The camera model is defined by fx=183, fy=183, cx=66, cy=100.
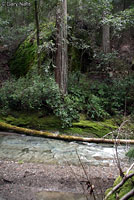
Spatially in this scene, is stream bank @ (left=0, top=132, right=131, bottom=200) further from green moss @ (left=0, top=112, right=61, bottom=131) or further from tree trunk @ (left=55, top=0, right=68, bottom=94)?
tree trunk @ (left=55, top=0, right=68, bottom=94)

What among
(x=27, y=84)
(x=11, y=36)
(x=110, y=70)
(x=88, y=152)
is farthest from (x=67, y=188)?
(x=11, y=36)

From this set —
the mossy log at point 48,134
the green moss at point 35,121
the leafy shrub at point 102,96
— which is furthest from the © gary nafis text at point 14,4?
the mossy log at point 48,134

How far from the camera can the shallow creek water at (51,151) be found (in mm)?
5316

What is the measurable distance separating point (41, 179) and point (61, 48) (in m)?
7.05

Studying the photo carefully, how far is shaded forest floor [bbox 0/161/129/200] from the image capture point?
341 centimetres

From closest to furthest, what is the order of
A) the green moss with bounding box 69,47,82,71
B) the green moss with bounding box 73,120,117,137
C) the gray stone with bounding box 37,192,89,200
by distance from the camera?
the gray stone with bounding box 37,192,89,200, the green moss with bounding box 73,120,117,137, the green moss with bounding box 69,47,82,71

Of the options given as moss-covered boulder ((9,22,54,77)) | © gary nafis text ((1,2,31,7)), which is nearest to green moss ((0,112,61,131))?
moss-covered boulder ((9,22,54,77))

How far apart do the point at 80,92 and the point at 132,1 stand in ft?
45.2

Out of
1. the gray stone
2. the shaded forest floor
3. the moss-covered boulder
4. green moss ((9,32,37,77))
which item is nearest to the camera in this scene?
the gray stone

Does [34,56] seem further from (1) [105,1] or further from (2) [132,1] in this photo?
(2) [132,1]

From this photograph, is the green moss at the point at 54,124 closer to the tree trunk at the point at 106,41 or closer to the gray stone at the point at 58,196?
the gray stone at the point at 58,196

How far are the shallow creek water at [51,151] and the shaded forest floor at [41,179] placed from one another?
20.0 inches

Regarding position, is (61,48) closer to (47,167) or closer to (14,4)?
(14,4)

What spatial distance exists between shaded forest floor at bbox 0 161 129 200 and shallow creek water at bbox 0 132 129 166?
1.67 ft
